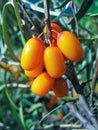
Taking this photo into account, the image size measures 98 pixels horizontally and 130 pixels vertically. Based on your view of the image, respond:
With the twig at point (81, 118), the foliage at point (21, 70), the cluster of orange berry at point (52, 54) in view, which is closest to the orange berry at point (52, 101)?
the foliage at point (21, 70)

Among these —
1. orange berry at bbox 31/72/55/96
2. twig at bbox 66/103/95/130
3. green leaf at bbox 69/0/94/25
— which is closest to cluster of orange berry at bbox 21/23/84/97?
orange berry at bbox 31/72/55/96

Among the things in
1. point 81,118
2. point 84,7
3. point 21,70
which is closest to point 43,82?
point 84,7

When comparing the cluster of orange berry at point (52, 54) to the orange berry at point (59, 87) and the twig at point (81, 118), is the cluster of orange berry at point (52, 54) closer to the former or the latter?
the orange berry at point (59, 87)

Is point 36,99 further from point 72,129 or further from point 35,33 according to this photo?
point 35,33

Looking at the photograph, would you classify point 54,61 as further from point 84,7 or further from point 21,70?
point 21,70

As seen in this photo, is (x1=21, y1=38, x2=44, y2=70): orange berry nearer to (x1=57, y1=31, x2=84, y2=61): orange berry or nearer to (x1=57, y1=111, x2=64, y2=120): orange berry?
(x1=57, y1=31, x2=84, y2=61): orange berry

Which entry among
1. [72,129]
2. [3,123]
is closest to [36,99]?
[3,123]
